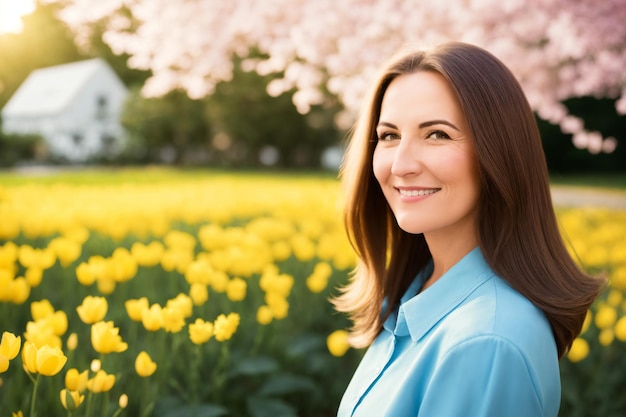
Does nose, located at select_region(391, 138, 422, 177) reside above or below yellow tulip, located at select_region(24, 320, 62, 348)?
above

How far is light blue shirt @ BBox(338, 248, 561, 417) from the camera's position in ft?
3.69

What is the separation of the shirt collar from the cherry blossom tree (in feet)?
12.0

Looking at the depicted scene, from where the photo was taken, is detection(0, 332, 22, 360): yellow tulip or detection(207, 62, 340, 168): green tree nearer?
detection(0, 332, 22, 360): yellow tulip

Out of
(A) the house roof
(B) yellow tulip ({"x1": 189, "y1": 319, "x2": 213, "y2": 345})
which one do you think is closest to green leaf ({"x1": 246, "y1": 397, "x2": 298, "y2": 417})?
(B) yellow tulip ({"x1": 189, "y1": 319, "x2": 213, "y2": 345})

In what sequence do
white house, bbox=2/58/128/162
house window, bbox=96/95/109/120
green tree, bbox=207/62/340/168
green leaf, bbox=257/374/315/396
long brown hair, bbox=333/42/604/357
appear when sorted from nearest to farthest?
long brown hair, bbox=333/42/604/357 < green leaf, bbox=257/374/315/396 < white house, bbox=2/58/128/162 < green tree, bbox=207/62/340/168 < house window, bbox=96/95/109/120

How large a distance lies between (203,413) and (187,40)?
5430 mm

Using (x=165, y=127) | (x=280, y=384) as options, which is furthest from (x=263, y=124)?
(x=280, y=384)

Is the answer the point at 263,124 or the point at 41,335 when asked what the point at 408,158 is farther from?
the point at 263,124

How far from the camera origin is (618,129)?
23.5m

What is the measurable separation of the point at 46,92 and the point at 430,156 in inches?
1012

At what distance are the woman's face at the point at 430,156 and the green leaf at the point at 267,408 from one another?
117cm

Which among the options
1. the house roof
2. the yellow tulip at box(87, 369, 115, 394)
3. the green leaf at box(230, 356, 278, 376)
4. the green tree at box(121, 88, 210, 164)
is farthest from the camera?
the green tree at box(121, 88, 210, 164)

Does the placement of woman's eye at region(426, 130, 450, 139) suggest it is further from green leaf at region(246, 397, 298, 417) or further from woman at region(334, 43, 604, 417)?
green leaf at region(246, 397, 298, 417)

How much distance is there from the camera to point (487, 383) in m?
1.13
